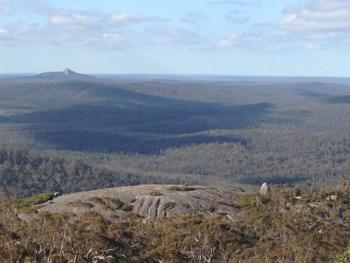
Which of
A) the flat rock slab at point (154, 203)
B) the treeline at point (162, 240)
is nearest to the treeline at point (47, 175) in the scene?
the flat rock slab at point (154, 203)

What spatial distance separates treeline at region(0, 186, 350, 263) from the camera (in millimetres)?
32250

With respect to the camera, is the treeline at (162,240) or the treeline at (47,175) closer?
the treeline at (162,240)

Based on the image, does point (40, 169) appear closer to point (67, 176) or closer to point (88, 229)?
point (67, 176)

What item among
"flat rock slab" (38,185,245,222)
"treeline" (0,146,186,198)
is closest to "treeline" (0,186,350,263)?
"flat rock slab" (38,185,245,222)

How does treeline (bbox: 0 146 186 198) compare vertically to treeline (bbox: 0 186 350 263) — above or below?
below

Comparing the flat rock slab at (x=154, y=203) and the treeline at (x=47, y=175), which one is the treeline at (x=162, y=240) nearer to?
the flat rock slab at (x=154, y=203)

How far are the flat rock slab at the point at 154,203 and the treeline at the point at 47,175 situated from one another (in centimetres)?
7213

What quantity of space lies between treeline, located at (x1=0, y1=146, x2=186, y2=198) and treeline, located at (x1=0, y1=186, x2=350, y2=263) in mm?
86299

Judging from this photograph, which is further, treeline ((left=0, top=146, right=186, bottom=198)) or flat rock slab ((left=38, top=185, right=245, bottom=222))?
treeline ((left=0, top=146, right=186, bottom=198))

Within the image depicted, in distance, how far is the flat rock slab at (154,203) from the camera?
5341 centimetres

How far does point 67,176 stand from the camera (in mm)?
149375

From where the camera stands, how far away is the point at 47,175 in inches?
5753

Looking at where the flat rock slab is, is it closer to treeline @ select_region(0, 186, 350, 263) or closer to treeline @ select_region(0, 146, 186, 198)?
treeline @ select_region(0, 186, 350, 263)

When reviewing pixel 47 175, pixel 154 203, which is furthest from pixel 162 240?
pixel 47 175
